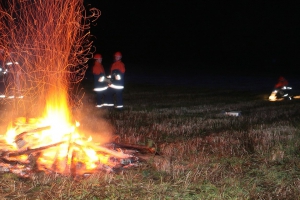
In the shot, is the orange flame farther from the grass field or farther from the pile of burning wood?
the grass field

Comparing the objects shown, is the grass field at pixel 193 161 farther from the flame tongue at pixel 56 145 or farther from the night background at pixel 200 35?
the night background at pixel 200 35

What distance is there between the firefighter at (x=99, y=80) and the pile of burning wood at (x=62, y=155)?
605cm

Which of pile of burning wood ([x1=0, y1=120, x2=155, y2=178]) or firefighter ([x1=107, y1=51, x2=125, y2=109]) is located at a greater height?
firefighter ([x1=107, y1=51, x2=125, y2=109])

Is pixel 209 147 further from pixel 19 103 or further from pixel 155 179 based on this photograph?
pixel 19 103

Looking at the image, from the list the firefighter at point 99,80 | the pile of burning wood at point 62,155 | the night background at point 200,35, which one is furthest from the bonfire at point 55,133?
the night background at point 200,35

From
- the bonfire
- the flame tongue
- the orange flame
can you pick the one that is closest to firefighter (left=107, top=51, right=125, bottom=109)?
the bonfire

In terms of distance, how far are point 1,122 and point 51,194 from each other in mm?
6039

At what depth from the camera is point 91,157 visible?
714 cm

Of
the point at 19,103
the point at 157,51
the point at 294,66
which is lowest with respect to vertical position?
the point at 19,103

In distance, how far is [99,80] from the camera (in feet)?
45.5

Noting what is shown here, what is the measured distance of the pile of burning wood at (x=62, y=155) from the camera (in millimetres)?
6508

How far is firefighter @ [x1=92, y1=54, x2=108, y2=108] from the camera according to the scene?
13742mm

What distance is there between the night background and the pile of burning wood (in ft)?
118

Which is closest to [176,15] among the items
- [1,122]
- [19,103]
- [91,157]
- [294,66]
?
[294,66]
